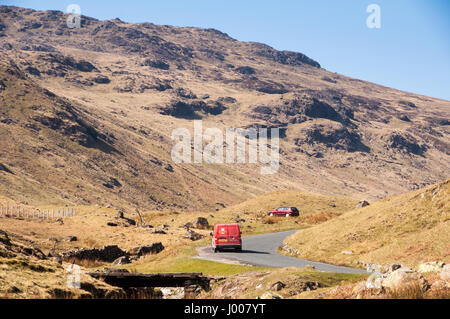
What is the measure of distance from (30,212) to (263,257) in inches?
1620

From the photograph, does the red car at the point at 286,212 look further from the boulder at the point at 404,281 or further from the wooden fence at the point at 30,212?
the boulder at the point at 404,281

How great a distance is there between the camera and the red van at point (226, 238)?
33875 mm

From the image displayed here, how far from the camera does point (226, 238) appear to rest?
3397 centimetres

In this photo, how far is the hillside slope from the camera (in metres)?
24.6

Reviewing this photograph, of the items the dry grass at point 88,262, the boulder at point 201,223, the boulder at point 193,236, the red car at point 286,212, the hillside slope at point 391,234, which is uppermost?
the hillside slope at point 391,234

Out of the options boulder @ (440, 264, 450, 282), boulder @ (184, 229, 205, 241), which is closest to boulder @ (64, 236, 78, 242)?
boulder @ (184, 229, 205, 241)

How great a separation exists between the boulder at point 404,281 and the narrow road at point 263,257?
11.3 meters

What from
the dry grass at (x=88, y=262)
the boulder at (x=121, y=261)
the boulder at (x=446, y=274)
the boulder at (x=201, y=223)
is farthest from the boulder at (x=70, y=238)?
the boulder at (x=446, y=274)

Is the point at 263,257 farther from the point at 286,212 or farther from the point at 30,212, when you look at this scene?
the point at 30,212

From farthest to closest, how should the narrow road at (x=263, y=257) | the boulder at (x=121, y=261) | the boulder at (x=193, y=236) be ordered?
the boulder at (x=193, y=236) → the boulder at (x=121, y=261) → the narrow road at (x=263, y=257)

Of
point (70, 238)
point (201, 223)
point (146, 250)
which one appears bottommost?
point (201, 223)

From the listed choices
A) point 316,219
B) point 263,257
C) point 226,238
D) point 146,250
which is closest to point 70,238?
point 146,250

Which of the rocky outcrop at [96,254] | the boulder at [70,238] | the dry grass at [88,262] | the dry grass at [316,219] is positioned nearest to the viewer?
the dry grass at [88,262]
